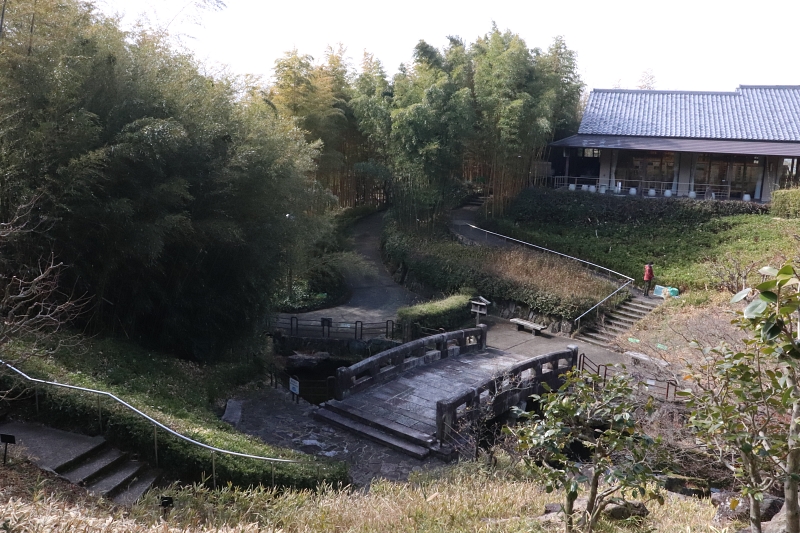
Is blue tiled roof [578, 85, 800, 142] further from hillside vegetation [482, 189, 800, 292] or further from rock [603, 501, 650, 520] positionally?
rock [603, 501, 650, 520]

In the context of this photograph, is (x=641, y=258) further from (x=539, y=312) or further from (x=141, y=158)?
(x=141, y=158)

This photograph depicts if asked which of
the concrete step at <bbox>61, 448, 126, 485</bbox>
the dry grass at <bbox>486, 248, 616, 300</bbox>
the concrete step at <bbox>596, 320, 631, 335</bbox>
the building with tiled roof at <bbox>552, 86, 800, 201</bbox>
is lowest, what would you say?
the concrete step at <bbox>596, 320, 631, 335</bbox>

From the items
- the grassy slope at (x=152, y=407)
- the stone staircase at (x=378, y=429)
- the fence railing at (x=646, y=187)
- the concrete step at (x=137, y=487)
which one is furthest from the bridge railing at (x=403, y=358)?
the fence railing at (x=646, y=187)

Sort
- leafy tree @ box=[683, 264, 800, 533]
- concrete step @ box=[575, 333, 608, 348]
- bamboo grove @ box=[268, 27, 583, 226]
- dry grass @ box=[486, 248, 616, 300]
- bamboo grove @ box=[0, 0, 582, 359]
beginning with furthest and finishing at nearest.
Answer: bamboo grove @ box=[268, 27, 583, 226], dry grass @ box=[486, 248, 616, 300], concrete step @ box=[575, 333, 608, 348], bamboo grove @ box=[0, 0, 582, 359], leafy tree @ box=[683, 264, 800, 533]

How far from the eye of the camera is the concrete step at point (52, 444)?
746 centimetres

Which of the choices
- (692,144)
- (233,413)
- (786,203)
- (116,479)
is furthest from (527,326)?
(116,479)

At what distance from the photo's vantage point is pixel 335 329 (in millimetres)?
18547

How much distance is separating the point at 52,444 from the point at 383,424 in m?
5.32

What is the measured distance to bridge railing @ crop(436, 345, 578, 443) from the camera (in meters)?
10.8

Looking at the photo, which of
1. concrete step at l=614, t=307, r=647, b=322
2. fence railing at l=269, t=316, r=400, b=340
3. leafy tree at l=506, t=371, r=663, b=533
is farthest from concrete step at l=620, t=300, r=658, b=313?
leafy tree at l=506, t=371, r=663, b=533

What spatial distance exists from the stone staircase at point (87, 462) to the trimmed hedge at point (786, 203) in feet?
70.5

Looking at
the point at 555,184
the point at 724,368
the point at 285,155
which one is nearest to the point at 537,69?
the point at 555,184

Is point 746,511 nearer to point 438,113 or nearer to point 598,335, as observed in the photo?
point 598,335

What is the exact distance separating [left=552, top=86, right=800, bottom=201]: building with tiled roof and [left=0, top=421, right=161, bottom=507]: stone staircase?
22315 mm
